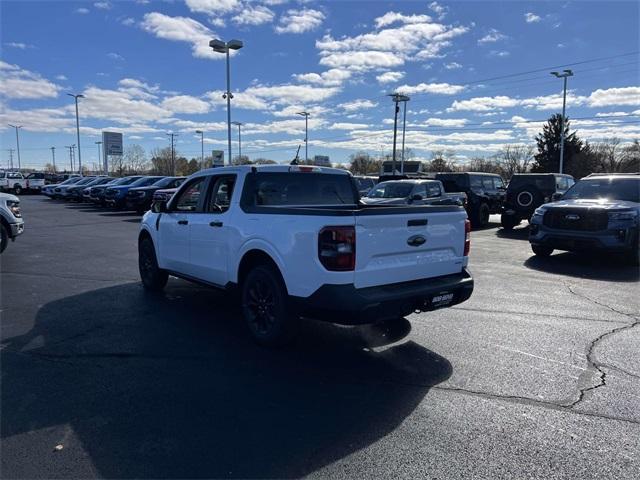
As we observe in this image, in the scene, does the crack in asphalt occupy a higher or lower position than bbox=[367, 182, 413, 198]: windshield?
lower

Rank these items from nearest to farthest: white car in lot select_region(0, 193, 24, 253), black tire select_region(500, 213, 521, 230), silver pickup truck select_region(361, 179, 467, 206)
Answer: white car in lot select_region(0, 193, 24, 253) → silver pickup truck select_region(361, 179, 467, 206) → black tire select_region(500, 213, 521, 230)

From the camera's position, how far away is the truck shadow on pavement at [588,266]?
8914 millimetres

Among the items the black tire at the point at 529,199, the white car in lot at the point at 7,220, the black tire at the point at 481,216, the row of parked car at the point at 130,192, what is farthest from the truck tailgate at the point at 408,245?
the row of parked car at the point at 130,192

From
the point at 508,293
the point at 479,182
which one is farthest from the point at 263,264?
the point at 479,182

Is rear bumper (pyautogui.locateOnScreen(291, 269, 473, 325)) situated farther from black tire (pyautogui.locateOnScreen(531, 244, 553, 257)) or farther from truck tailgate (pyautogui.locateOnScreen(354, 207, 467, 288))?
black tire (pyautogui.locateOnScreen(531, 244, 553, 257))

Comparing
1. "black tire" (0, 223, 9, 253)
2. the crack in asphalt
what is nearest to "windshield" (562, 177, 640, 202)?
the crack in asphalt

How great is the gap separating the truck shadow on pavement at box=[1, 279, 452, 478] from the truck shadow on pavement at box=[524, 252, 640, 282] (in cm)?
515

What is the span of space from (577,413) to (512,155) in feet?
308

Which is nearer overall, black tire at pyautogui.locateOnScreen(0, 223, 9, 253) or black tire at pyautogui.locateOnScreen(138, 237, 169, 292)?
black tire at pyautogui.locateOnScreen(138, 237, 169, 292)

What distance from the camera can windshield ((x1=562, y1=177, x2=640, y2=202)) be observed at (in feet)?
34.3

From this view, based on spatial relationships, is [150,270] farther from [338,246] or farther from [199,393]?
[338,246]

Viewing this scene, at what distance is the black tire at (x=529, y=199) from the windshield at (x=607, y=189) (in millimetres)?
4820

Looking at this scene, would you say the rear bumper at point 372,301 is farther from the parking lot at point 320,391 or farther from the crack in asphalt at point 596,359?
the crack in asphalt at point 596,359

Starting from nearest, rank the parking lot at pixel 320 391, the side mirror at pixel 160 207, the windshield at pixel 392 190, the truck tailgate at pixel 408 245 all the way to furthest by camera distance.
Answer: the parking lot at pixel 320 391 → the truck tailgate at pixel 408 245 → the side mirror at pixel 160 207 → the windshield at pixel 392 190
